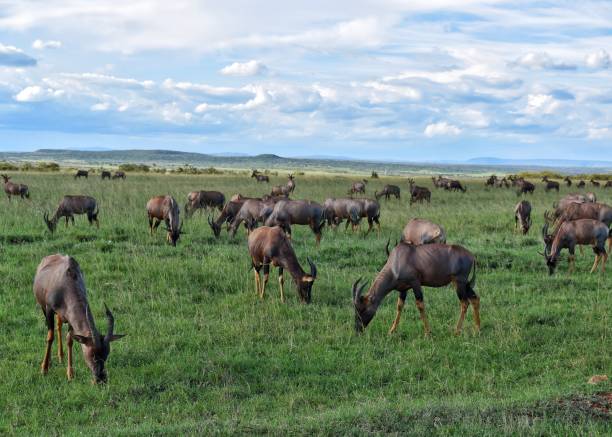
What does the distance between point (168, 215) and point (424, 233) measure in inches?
329

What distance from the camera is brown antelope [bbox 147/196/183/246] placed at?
2073cm

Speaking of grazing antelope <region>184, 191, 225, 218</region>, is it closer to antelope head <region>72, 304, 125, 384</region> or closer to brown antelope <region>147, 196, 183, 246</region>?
brown antelope <region>147, 196, 183, 246</region>

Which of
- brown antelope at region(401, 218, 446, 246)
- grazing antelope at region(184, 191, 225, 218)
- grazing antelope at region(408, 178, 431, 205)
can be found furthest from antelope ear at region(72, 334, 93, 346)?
grazing antelope at region(408, 178, 431, 205)

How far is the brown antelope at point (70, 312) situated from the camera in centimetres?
A: 935

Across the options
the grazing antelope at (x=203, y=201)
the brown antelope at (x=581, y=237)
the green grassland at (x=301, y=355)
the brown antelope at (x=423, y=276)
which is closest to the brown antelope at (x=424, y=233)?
the green grassland at (x=301, y=355)

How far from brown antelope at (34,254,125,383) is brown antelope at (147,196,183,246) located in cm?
979

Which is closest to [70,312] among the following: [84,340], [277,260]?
[84,340]

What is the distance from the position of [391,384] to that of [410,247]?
3098mm

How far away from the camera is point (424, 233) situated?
56.0 feet

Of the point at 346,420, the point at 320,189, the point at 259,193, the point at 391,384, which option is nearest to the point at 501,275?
the point at 391,384

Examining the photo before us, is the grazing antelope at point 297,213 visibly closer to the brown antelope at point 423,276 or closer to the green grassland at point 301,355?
the green grassland at point 301,355

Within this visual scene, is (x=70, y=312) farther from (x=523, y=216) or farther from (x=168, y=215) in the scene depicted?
(x=523, y=216)

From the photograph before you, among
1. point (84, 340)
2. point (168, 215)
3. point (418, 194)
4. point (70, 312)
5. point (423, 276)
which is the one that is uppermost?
point (418, 194)

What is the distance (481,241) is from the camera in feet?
73.6
